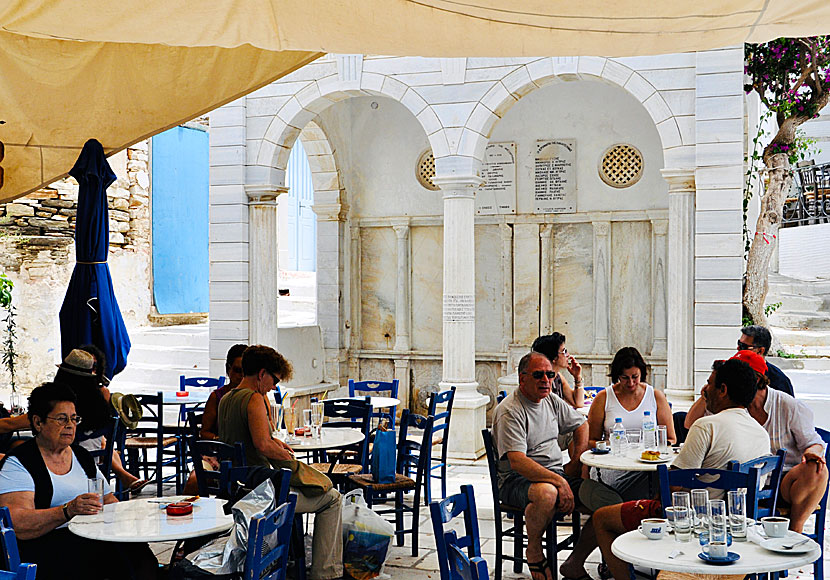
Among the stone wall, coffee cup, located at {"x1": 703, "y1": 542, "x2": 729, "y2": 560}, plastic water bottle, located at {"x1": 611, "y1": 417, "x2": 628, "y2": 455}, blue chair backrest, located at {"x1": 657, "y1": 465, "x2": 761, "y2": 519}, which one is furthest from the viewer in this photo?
the stone wall

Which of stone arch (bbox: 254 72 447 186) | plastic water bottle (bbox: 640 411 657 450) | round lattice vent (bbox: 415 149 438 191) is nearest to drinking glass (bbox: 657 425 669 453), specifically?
plastic water bottle (bbox: 640 411 657 450)

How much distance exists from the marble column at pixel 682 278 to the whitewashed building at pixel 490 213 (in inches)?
0.5

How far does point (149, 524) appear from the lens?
380 cm

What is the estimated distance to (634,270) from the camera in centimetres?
1021

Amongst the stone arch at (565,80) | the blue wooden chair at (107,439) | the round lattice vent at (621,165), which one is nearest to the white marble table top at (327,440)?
the blue wooden chair at (107,439)

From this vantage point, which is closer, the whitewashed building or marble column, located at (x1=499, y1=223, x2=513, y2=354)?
the whitewashed building

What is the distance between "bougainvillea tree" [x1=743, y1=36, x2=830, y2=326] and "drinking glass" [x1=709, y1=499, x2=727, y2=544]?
20.4ft

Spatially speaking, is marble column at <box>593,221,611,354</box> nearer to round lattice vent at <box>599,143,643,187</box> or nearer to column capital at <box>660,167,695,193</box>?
round lattice vent at <box>599,143,643,187</box>

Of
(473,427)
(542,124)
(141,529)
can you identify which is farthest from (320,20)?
(542,124)

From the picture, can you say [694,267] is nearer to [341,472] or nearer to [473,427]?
[473,427]

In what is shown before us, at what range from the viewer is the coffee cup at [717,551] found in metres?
3.23

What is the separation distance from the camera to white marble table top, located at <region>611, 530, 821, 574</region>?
319 cm

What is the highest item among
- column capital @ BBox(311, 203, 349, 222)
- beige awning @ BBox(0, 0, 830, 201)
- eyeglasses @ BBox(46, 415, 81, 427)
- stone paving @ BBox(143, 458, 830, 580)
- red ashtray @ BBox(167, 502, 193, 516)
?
column capital @ BBox(311, 203, 349, 222)

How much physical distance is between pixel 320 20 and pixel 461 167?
6.53 m
